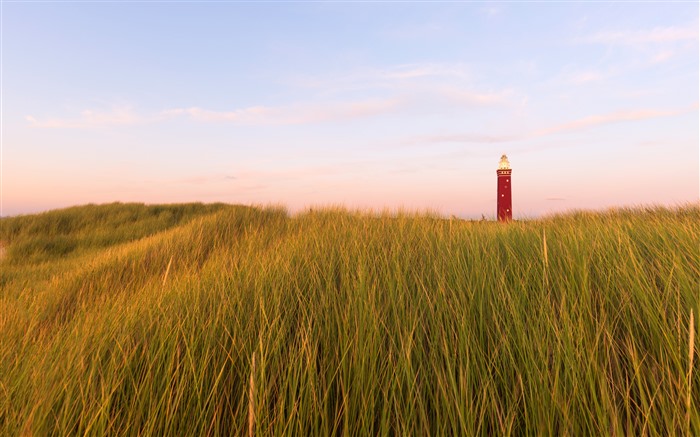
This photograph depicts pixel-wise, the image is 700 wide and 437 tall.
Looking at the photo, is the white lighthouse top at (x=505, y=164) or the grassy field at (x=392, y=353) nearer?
the grassy field at (x=392, y=353)

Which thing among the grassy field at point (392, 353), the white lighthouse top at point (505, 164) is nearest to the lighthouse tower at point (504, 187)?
the white lighthouse top at point (505, 164)

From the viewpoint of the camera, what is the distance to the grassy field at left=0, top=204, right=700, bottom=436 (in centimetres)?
112

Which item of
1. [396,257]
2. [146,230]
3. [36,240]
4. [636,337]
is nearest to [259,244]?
[396,257]

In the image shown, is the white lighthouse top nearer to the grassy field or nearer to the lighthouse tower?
the lighthouse tower

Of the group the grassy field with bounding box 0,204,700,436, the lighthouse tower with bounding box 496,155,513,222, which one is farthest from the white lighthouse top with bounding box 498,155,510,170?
the grassy field with bounding box 0,204,700,436

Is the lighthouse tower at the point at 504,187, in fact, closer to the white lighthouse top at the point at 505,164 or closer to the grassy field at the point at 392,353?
the white lighthouse top at the point at 505,164

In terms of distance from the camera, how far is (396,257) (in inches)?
94.5

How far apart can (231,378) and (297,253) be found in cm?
148

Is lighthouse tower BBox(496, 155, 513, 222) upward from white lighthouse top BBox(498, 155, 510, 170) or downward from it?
downward

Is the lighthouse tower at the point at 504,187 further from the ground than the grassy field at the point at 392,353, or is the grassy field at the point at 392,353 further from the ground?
the lighthouse tower at the point at 504,187

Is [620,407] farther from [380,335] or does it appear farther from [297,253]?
[297,253]

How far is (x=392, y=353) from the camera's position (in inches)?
56.4

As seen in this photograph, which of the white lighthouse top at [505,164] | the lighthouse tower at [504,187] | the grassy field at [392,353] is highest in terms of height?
the white lighthouse top at [505,164]

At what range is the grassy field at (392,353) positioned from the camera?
1.12 m
